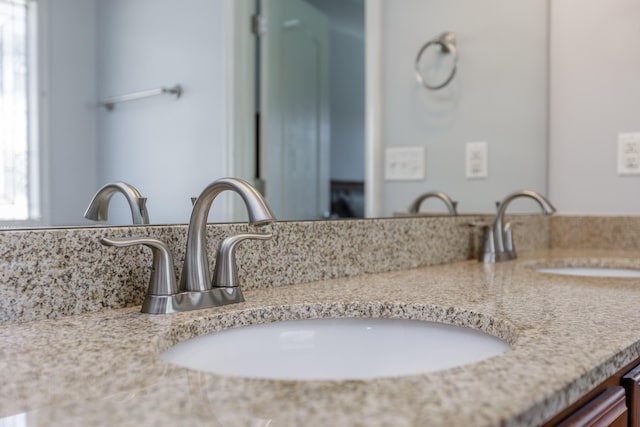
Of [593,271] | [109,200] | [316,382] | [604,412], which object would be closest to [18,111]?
[109,200]

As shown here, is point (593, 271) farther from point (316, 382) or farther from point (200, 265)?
point (316, 382)

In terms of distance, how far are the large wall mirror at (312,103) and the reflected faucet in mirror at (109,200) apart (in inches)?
0.5

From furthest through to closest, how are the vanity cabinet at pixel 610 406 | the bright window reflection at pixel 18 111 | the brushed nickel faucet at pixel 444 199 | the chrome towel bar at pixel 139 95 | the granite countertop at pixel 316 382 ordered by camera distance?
the brushed nickel faucet at pixel 444 199 → the chrome towel bar at pixel 139 95 → the bright window reflection at pixel 18 111 → the vanity cabinet at pixel 610 406 → the granite countertop at pixel 316 382

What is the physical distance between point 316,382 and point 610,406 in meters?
0.39

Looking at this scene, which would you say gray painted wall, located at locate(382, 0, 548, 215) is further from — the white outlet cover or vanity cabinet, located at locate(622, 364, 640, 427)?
vanity cabinet, located at locate(622, 364, 640, 427)

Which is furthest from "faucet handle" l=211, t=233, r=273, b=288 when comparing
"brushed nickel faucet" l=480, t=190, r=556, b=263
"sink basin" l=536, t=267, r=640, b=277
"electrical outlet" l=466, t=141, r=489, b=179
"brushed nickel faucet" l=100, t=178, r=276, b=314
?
"electrical outlet" l=466, t=141, r=489, b=179

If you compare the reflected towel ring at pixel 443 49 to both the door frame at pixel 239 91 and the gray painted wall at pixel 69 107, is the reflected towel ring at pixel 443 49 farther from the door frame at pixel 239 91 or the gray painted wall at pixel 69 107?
the gray painted wall at pixel 69 107

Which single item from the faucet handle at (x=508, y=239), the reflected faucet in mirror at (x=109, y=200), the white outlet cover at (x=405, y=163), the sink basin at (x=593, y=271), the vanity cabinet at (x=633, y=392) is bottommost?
the vanity cabinet at (x=633, y=392)

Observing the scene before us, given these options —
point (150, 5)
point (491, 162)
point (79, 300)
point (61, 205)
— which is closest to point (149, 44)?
point (150, 5)

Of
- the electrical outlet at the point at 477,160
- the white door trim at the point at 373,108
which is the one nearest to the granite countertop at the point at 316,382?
the white door trim at the point at 373,108

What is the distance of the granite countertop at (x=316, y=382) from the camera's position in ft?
1.45

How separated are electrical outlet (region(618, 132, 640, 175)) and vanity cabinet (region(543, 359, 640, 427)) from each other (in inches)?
49.9

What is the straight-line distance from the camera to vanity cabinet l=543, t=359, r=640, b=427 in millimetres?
585

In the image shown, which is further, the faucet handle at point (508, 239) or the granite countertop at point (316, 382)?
the faucet handle at point (508, 239)
